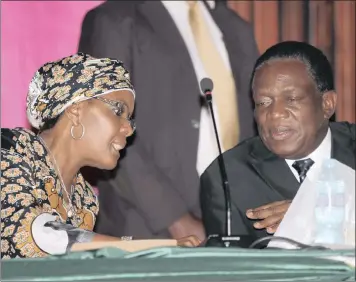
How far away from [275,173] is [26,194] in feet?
3.58

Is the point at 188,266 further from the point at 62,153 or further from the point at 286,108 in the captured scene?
the point at 286,108

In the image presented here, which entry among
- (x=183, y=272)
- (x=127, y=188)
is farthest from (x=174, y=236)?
(x=183, y=272)

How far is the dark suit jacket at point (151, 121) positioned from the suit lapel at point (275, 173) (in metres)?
0.89

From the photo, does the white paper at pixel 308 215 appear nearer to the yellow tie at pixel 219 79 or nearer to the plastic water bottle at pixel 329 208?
the plastic water bottle at pixel 329 208

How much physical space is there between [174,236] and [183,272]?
2457 mm

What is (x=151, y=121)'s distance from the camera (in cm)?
423

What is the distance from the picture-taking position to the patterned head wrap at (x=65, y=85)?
2.98m

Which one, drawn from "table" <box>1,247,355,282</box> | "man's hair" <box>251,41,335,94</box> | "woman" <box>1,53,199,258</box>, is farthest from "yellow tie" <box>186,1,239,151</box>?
"table" <box>1,247,355,282</box>

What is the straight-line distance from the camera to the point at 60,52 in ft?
13.7

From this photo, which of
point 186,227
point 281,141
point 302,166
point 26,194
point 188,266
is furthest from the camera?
point 186,227

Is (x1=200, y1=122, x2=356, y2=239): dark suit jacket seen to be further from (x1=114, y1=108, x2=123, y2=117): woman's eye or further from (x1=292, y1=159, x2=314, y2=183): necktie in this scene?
(x1=114, y1=108, x2=123, y2=117): woman's eye

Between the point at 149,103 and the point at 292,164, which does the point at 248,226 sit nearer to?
the point at 292,164

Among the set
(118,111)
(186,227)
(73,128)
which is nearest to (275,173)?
(118,111)

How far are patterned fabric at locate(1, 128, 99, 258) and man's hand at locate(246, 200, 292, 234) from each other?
0.60m
